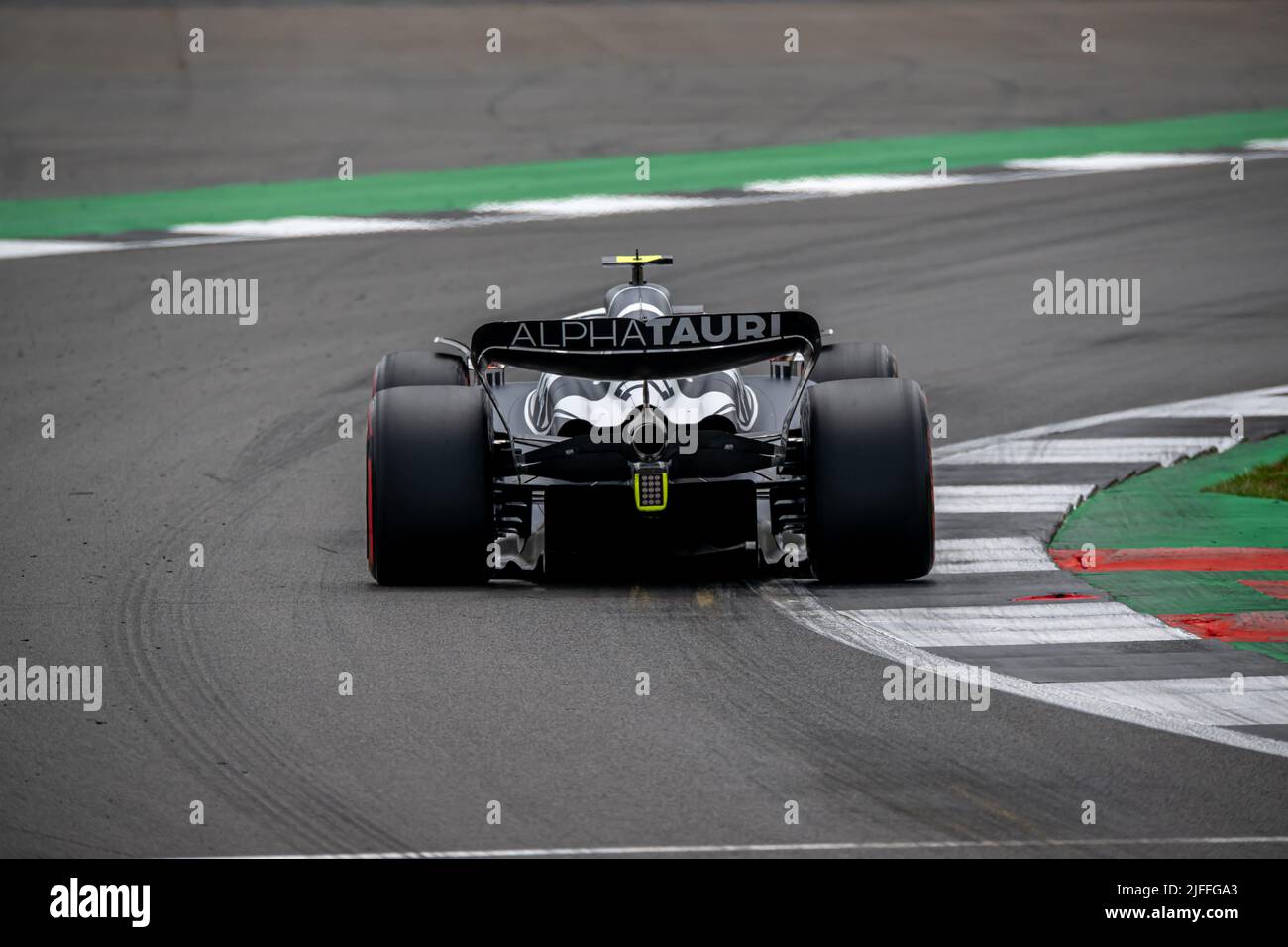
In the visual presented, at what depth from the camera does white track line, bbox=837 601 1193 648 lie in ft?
29.2

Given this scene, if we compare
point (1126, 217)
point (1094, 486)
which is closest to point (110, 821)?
point (1094, 486)

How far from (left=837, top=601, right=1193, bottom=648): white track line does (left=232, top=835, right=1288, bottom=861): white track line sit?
2450 mm

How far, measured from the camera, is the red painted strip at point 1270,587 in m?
9.61

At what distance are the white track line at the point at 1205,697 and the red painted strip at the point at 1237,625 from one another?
67cm

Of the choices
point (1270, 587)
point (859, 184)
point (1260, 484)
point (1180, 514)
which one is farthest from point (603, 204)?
point (1270, 587)

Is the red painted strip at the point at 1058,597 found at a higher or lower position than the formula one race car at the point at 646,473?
lower

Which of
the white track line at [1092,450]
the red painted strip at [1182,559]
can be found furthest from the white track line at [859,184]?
the red painted strip at [1182,559]

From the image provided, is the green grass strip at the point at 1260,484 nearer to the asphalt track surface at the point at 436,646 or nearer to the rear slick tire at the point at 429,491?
the asphalt track surface at the point at 436,646
